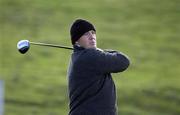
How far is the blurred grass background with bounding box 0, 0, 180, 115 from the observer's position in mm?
15453

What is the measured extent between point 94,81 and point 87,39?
1.39 feet

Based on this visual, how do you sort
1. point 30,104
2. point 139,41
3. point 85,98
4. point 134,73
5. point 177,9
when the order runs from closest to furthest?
point 85,98
point 30,104
point 134,73
point 139,41
point 177,9

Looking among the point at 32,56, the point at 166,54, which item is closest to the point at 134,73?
the point at 166,54

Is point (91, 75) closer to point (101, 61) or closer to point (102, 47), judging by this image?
point (101, 61)

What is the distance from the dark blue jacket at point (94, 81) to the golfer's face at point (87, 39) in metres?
0.06

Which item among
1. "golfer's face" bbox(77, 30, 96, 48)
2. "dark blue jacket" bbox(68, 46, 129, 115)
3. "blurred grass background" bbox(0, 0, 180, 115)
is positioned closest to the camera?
"dark blue jacket" bbox(68, 46, 129, 115)

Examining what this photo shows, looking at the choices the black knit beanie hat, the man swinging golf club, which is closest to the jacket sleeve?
the man swinging golf club

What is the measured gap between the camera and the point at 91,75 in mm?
7430

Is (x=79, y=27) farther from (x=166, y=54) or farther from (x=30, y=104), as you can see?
(x=166, y=54)

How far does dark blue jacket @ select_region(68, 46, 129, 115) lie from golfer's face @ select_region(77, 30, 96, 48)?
0.18 ft

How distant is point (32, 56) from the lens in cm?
1716

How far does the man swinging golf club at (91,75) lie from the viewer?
24.2ft

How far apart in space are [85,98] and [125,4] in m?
12.2

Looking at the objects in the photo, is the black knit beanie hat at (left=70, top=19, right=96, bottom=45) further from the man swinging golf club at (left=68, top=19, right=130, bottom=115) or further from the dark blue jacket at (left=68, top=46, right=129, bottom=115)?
the dark blue jacket at (left=68, top=46, right=129, bottom=115)
